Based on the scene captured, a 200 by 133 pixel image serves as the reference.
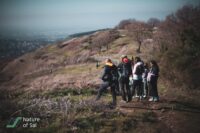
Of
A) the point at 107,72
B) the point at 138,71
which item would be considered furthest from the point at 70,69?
the point at 107,72

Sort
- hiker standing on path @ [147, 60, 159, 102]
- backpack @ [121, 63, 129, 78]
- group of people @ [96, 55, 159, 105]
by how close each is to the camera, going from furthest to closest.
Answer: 1. hiker standing on path @ [147, 60, 159, 102]
2. backpack @ [121, 63, 129, 78]
3. group of people @ [96, 55, 159, 105]

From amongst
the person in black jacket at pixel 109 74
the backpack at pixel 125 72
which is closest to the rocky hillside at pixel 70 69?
the person in black jacket at pixel 109 74

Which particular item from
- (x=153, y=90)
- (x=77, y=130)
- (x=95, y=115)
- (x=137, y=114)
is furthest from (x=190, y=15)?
(x=77, y=130)

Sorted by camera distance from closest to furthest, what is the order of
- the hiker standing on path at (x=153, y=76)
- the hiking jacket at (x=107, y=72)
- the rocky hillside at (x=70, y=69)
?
the hiking jacket at (x=107, y=72)
the hiker standing on path at (x=153, y=76)
the rocky hillside at (x=70, y=69)

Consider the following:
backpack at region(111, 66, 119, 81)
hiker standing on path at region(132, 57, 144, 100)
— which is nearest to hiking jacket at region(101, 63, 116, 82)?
backpack at region(111, 66, 119, 81)

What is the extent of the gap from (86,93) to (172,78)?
20.1ft

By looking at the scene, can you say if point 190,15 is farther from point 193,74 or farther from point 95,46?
point 95,46

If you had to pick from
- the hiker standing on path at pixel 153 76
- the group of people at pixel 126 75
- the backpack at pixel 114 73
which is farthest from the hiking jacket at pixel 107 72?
the hiker standing on path at pixel 153 76

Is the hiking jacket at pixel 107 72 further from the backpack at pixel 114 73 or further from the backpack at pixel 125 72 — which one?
the backpack at pixel 125 72

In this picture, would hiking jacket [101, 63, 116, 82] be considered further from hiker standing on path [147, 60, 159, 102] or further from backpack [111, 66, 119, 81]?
hiker standing on path [147, 60, 159, 102]

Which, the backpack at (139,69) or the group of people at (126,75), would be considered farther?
the backpack at (139,69)

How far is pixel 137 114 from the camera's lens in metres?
9.20

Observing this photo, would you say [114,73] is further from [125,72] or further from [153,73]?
[153,73]

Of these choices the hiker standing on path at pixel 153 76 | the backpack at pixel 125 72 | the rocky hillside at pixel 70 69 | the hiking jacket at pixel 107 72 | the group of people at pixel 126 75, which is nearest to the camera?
the hiking jacket at pixel 107 72
